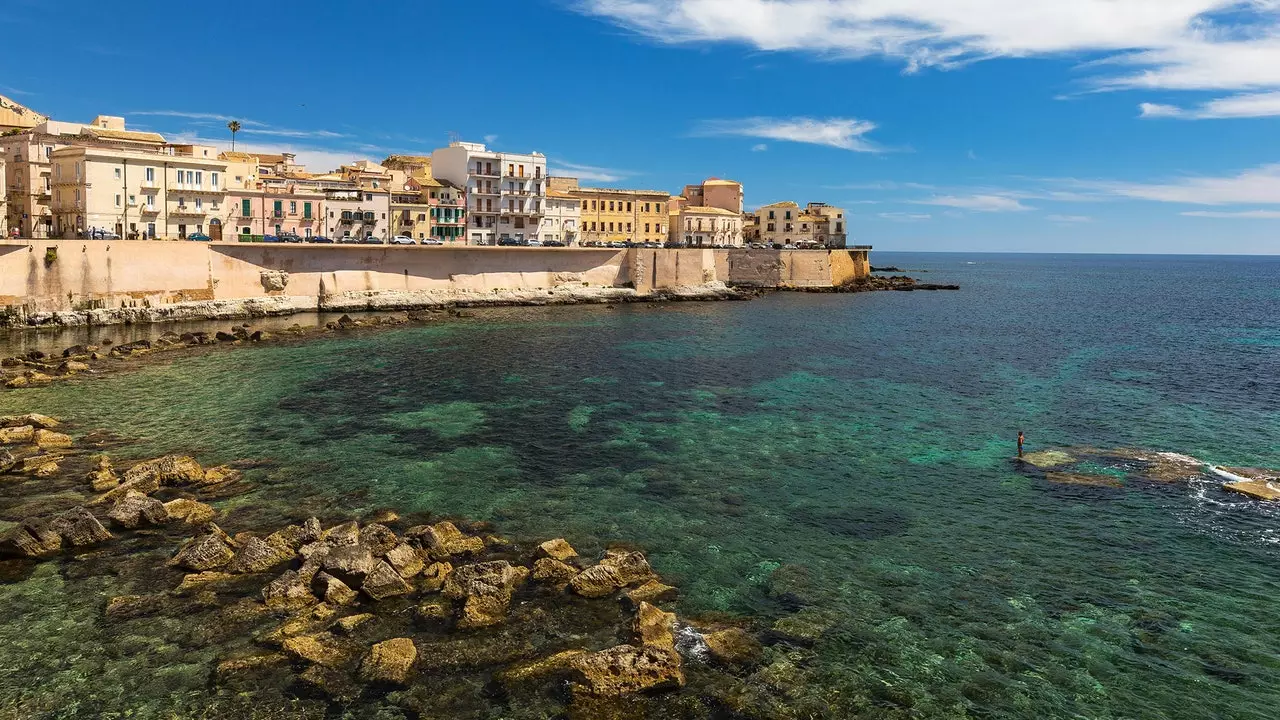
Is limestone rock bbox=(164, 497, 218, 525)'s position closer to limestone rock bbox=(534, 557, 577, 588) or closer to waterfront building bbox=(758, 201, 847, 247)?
limestone rock bbox=(534, 557, 577, 588)

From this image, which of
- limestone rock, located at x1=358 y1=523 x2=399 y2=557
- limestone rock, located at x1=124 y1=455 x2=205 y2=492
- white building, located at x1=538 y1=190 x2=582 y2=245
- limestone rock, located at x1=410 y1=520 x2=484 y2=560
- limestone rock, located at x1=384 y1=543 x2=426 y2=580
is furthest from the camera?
white building, located at x1=538 y1=190 x2=582 y2=245

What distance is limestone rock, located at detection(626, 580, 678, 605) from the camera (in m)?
16.6

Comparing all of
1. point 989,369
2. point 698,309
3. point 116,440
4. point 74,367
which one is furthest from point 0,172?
point 989,369

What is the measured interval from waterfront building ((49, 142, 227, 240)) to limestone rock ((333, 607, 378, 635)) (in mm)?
57364

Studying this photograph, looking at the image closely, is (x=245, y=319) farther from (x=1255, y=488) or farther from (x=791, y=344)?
(x=1255, y=488)

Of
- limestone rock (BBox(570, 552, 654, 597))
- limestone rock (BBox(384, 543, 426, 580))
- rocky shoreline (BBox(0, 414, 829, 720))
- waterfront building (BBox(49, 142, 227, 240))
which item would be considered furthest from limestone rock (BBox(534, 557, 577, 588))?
waterfront building (BBox(49, 142, 227, 240))

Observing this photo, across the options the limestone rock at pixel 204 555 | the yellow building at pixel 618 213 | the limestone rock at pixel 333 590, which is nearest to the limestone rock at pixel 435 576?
the limestone rock at pixel 333 590

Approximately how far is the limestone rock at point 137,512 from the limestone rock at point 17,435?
9.18 meters

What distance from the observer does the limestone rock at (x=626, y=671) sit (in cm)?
1347

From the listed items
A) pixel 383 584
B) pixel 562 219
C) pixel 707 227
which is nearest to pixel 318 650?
pixel 383 584

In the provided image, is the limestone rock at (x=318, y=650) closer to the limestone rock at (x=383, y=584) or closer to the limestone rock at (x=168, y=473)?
the limestone rock at (x=383, y=584)

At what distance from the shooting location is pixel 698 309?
79188mm

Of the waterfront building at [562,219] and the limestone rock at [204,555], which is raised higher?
the waterfront building at [562,219]

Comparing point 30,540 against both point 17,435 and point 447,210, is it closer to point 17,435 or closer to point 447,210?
point 17,435
